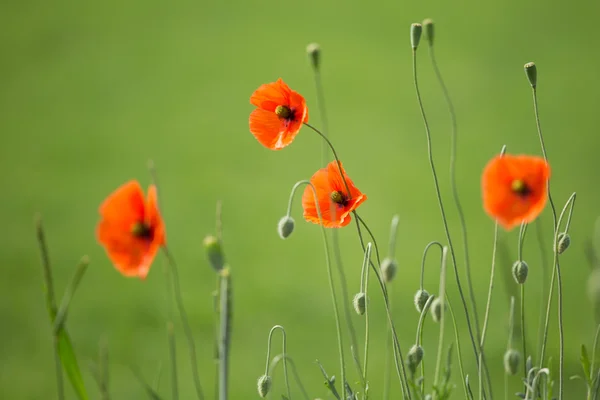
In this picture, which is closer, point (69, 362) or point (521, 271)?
point (69, 362)

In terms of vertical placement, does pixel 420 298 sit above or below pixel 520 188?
below

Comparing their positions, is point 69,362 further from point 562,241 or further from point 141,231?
point 562,241

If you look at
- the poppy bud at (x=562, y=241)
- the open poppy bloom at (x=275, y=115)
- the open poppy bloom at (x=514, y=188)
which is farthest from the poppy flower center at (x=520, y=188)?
the open poppy bloom at (x=275, y=115)

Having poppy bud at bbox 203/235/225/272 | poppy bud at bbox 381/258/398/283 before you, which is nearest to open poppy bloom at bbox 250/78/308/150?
poppy bud at bbox 381/258/398/283

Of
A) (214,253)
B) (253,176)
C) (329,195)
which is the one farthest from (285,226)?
(253,176)

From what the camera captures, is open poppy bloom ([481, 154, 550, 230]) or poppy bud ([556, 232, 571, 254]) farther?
poppy bud ([556, 232, 571, 254])

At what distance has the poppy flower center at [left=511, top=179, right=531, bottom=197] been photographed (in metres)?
0.50

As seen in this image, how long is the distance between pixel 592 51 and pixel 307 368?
1.85 m

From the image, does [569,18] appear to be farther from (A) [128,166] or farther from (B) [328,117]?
(A) [128,166]

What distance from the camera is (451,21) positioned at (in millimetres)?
3037

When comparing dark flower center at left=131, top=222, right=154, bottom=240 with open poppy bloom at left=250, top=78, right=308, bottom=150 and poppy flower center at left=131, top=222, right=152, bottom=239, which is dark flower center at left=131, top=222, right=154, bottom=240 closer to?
poppy flower center at left=131, top=222, right=152, bottom=239

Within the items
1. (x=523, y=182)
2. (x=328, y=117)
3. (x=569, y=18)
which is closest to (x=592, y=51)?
(x=569, y=18)

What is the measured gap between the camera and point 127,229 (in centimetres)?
54

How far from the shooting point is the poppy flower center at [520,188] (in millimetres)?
504
